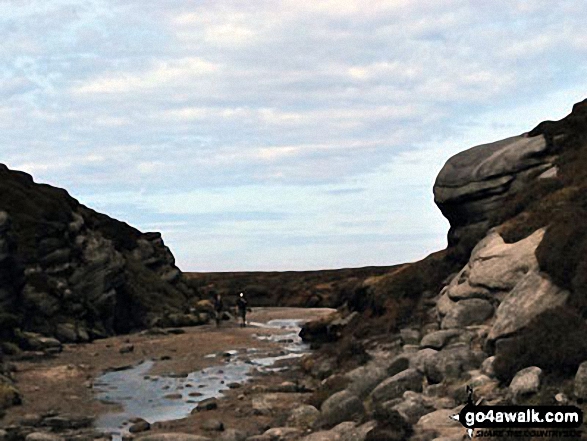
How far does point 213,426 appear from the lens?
24.5 meters

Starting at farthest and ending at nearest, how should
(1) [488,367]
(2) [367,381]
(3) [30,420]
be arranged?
(3) [30,420] < (2) [367,381] < (1) [488,367]

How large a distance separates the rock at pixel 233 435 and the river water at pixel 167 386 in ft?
11.8

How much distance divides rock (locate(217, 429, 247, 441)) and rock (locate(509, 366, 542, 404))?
28.2 feet

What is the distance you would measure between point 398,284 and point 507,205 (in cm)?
A: 891

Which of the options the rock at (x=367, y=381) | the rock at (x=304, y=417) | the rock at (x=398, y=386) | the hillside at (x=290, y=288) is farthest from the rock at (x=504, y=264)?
the hillside at (x=290, y=288)

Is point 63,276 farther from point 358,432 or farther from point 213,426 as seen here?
point 358,432

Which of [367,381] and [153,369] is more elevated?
[367,381]

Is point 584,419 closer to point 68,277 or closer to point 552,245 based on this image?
point 552,245

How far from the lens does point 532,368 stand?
18797mm

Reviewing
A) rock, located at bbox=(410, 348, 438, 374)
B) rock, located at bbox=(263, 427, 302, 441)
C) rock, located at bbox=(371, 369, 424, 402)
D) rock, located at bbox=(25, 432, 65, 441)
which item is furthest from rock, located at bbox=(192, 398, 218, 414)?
rock, located at bbox=(410, 348, 438, 374)

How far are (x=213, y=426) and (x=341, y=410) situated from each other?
4.53 m

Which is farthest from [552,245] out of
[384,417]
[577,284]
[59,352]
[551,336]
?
[59,352]

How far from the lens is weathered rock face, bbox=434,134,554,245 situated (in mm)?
37719

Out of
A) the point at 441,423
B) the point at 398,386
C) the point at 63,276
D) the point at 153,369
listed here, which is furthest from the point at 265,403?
the point at 63,276
